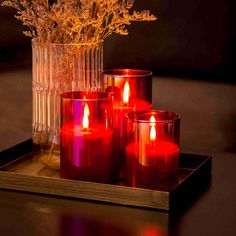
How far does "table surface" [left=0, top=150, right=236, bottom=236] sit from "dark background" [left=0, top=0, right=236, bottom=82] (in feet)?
2.14

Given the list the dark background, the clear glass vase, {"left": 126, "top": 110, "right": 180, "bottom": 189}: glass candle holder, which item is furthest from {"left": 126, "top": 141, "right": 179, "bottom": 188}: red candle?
the dark background

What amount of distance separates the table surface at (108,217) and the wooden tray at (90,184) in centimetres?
1

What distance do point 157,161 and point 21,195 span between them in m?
0.26

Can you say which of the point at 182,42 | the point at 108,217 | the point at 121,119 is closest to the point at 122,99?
the point at 121,119

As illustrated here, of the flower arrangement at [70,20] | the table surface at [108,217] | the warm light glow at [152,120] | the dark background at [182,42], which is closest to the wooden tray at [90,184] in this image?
the table surface at [108,217]

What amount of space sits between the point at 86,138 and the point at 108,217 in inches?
6.6

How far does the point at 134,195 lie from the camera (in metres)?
1.27

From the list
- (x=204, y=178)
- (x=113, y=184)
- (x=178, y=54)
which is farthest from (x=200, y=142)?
(x=113, y=184)

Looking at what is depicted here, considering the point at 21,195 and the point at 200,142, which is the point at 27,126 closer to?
the point at 200,142

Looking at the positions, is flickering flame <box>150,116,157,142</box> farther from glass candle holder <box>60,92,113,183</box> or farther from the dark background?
the dark background

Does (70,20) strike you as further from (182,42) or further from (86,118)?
(182,42)

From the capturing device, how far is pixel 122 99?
1.44 m

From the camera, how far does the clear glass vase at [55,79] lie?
1420 mm

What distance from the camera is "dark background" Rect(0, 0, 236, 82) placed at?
1.93 metres
